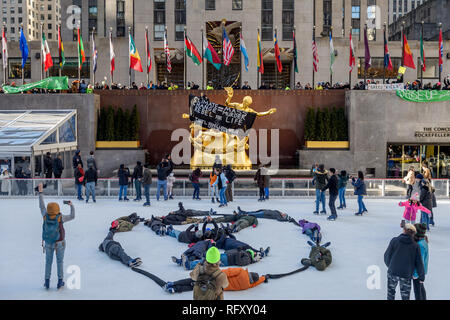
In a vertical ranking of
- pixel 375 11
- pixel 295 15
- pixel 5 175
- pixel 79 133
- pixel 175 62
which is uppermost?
pixel 375 11

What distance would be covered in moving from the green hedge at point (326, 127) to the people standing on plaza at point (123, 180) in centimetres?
1177

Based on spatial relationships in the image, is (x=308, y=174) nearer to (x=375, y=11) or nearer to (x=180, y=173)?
(x=180, y=173)

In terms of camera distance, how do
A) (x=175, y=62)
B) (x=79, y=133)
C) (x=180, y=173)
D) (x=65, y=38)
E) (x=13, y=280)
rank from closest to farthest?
1. (x=13, y=280)
2. (x=180, y=173)
3. (x=79, y=133)
4. (x=175, y=62)
5. (x=65, y=38)

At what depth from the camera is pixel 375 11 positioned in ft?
192

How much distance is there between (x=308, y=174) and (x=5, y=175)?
1308 cm

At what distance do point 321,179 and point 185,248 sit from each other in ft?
18.4

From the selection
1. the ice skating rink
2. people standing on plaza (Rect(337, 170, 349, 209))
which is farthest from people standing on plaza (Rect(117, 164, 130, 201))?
people standing on plaza (Rect(337, 170, 349, 209))

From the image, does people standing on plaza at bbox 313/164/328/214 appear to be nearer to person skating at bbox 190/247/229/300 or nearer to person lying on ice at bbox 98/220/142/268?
person lying on ice at bbox 98/220/142/268

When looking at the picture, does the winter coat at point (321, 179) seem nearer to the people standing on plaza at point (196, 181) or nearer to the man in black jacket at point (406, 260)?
the people standing on plaza at point (196, 181)

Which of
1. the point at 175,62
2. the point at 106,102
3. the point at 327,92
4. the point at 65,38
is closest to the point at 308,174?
the point at 327,92

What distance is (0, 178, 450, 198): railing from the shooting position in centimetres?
1827

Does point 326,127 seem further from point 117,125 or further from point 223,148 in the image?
point 117,125

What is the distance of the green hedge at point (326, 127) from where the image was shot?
85.2 ft

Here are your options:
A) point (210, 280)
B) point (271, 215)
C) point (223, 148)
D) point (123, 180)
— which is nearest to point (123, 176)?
point (123, 180)
